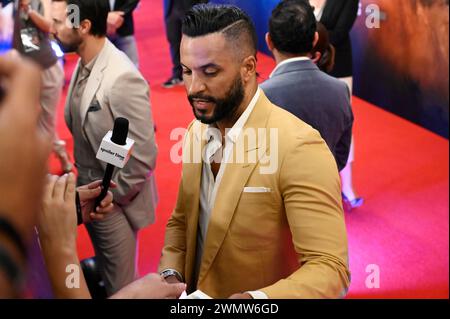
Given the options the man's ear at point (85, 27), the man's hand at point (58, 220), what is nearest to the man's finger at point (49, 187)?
the man's hand at point (58, 220)

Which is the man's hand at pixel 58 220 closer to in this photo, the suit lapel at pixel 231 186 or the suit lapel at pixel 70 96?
the suit lapel at pixel 231 186

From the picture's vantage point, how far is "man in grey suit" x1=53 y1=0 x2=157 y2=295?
2.17 m

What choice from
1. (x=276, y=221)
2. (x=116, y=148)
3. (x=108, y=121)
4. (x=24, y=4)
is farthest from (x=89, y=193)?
(x=24, y=4)

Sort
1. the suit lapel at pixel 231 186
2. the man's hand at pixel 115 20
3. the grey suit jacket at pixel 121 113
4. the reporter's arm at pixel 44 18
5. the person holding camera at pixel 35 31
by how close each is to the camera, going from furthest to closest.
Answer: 1. the man's hand at pixel 115 20
2. the reporter's arm at pixel 44 18
3. the grey suit jacket at pixel 121 113
4. the person holding camera at pixel 35 31
5. the suit lapel at pixel 231 186

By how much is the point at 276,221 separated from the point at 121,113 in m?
0.92

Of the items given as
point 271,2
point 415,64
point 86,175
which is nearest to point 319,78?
Result: point 271,2

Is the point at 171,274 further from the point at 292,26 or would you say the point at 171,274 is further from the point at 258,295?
the point at 292,26

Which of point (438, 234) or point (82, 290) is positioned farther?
point (438, 234)

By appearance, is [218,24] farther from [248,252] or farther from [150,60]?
[150,60]

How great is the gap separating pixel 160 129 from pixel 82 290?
229cm

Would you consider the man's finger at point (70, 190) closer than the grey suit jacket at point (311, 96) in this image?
Yes

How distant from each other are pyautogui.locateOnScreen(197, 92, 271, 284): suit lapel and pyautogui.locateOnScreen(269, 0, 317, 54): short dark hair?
924mm

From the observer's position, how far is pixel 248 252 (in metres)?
1.50

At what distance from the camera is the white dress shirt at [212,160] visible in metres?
1.50
